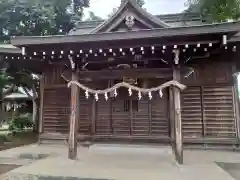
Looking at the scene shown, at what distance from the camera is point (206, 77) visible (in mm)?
6793

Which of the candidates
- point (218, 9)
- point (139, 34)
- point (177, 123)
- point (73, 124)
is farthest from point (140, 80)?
point (218, 9)

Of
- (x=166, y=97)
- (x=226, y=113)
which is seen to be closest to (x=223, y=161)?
(x=226, y=113)

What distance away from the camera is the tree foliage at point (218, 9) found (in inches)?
304

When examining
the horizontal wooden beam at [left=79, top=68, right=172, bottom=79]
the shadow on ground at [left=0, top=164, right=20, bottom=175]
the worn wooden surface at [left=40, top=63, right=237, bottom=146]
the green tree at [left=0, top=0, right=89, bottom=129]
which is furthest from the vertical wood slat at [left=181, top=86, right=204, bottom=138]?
the green tree at [left=0, top=0, right=89, bottom=129]

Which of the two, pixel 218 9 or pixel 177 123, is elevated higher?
pixel 218 9

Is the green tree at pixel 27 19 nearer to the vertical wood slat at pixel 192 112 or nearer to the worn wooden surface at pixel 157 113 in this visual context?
the worn wooden surface at pixel 157 113

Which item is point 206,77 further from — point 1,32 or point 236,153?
point 1,32

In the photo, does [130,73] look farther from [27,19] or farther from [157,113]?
[27,19]

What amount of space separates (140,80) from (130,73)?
137 cm

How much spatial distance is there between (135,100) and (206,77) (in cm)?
229

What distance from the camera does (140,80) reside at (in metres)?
6.72

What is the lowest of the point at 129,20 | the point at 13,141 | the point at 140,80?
the point at 13,141

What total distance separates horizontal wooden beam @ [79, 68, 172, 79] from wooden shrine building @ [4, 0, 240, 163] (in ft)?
0.08

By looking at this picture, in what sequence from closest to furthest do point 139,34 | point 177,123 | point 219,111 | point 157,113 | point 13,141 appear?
point 139,34 → point 177,123 → point 219,111 → point 157,113 → point 13,141
